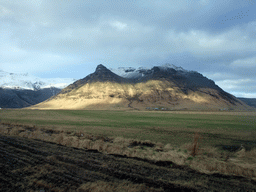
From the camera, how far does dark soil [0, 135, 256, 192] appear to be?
8242 mm

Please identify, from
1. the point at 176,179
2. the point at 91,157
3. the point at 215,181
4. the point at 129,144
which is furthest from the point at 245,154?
the point at 91,157

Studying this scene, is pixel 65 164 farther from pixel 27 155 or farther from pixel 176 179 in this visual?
pixel 176 179

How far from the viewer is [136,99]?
17512cm

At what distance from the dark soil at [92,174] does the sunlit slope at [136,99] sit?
13950 centimetres

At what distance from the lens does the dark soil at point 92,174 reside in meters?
8.24

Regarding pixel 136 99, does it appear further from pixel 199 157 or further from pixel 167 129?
pixel 199 157

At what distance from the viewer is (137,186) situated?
819 centimetres

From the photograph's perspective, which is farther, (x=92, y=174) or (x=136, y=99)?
(x=136, y=99)

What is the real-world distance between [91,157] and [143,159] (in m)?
4.09

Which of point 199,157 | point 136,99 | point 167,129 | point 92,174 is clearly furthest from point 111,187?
point 136,99

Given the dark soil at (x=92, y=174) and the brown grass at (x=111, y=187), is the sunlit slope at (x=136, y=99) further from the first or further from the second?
the brown grass at (x=111, y=187)

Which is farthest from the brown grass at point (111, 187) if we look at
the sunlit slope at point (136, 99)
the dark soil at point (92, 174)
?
the sunlit slope at point (136, 99)

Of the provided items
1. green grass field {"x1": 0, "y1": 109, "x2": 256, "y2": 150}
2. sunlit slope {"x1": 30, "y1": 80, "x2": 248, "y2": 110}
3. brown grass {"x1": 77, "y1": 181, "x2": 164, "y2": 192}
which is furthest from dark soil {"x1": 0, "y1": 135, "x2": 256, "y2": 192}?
sunlit slope {"x1": 30, "y1": 80, "x2": 248, "y2": 110}

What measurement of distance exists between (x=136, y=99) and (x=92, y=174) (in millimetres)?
166170
